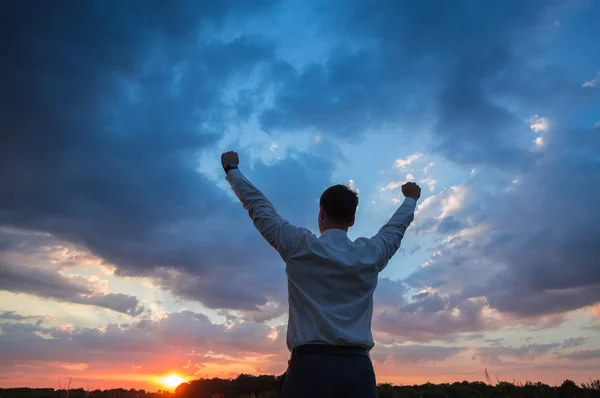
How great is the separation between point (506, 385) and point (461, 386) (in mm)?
3556

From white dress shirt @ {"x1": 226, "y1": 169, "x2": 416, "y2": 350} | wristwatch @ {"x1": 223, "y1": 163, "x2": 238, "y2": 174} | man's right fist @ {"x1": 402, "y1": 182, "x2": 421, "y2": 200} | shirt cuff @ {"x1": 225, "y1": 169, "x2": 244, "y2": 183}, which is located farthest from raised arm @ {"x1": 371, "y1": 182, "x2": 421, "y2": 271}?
wristwatch @ {"x1": 223, "y1": 163, "x2": 238, "y2": 174}

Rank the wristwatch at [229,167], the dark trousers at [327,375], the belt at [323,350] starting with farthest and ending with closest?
the wristwatch at [229,167]
the belt at [323,350]
the dark trousers at [327,375]

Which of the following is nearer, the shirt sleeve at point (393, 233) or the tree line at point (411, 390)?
the shirt sleeve at point (393, 233)

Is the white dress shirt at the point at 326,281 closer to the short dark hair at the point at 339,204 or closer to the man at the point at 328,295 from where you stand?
the man at the point at 328,295

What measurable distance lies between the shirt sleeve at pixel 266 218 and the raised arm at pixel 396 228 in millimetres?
809

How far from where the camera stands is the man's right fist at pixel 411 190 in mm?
5554

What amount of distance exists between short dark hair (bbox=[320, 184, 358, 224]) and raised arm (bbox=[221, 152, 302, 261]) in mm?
431

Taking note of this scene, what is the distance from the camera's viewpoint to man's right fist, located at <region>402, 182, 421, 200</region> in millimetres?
5554

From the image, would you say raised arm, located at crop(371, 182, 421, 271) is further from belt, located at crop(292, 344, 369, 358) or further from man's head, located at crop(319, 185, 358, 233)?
belt, located at crop(292, 344, 369, 358)

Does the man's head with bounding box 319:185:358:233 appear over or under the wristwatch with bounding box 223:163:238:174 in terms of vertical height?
under

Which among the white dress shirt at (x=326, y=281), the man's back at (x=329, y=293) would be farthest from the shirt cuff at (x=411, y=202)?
the man's back at (x=329, y=293)

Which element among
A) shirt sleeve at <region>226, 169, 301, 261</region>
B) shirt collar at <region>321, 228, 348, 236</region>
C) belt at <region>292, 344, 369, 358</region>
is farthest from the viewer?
shirt collar at <region>321, 228, 348, 236</region>

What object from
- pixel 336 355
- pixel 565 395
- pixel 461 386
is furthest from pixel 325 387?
pixel 461 386

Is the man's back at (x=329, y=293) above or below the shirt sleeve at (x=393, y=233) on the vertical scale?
below
